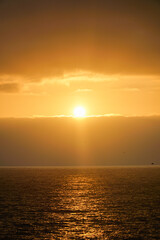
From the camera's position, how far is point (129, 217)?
70750mm

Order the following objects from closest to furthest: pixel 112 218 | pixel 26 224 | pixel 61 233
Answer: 1. pixel 61 233
2. pixel 26 224
3. pixel 112 218

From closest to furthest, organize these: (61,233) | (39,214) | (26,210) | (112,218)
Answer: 1. (61,233)
2. (112,218)
3. (39,214)
4. (26,210)

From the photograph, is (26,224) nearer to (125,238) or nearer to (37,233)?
(37,233)

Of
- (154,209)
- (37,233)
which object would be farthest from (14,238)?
(154,209)

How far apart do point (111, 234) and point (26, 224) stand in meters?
16.0

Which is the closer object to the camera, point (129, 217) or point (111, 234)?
point (111, 234)

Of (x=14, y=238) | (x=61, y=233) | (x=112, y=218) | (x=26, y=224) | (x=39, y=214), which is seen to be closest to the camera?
(x=14, y=238)

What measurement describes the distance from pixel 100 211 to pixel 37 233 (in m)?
25.6

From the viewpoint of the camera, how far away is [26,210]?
80.4 metres

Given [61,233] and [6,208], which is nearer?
[61,233]

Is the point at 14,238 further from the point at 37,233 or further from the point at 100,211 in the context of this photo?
the point at 100,211

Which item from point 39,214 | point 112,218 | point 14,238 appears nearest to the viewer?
point 14,238

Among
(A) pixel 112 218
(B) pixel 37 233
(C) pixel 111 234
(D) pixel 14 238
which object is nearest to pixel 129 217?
(A) pixel 112 218

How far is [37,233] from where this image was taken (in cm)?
5597
